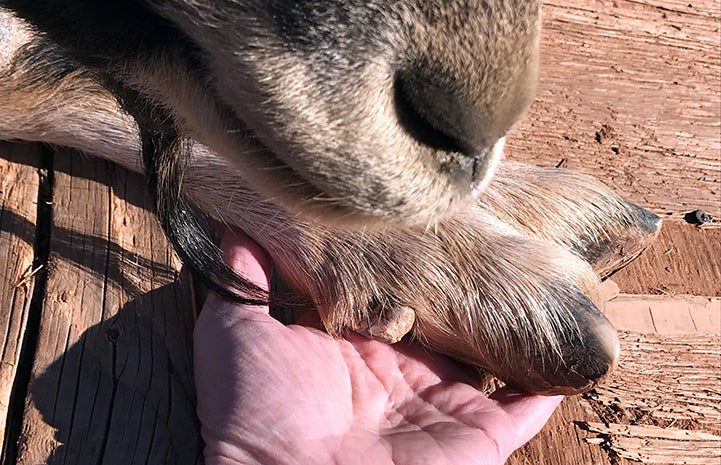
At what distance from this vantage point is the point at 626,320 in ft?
7.12

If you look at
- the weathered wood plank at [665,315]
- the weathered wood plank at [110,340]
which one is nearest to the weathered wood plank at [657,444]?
the weathered wood plank at [665,315]

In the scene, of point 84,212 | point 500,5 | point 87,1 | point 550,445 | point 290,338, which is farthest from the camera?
point 84,212

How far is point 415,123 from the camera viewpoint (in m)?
0.99

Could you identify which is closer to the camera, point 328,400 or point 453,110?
point 453,110

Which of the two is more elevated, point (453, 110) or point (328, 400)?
point (453, 110)

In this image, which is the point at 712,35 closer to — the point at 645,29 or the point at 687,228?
the point at 645,29

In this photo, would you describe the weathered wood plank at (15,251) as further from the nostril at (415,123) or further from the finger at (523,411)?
the nostril at (415,123)

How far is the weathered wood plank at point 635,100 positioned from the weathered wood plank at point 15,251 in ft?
4.15

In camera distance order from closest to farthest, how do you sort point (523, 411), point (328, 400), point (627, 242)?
point (328, 400), point (523, 411), point (627, 242)

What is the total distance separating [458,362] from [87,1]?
1.14 metres

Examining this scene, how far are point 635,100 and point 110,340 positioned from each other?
1.72 metres

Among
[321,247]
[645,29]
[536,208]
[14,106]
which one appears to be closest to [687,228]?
[536,208]

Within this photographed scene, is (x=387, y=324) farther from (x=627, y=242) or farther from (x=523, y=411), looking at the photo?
(x=627, y=242)

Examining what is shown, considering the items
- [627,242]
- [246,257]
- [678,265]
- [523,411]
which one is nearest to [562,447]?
[523,411]
